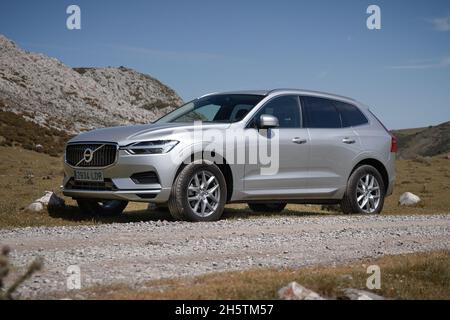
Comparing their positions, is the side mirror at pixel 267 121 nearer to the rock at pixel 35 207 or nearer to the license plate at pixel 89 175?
the license plate at pixel 89 175

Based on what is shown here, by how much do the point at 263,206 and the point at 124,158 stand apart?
449cm

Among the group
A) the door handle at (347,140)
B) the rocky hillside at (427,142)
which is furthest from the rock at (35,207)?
the rocky hillside at (427,142)

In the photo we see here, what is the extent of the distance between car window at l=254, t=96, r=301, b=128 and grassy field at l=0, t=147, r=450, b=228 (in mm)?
1883

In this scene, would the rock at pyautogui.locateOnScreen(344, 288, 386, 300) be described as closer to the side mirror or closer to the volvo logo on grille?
the side mirror

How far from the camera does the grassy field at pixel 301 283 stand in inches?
184

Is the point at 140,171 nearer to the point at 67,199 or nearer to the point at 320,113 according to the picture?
the point at 320,113

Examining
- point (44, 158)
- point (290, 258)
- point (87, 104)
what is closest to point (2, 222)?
point (290, 258)

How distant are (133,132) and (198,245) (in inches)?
106

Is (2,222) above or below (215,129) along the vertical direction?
below

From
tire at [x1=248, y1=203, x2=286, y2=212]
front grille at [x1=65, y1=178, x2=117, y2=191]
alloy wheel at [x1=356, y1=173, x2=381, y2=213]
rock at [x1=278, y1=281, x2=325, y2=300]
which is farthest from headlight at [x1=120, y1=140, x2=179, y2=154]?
rock at [x1=278, y1=281, x2=325, y2=300]

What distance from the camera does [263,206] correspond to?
509 inches

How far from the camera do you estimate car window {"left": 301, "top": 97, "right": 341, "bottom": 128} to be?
10.9 m

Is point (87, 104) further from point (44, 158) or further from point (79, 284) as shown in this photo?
point (79, 284)

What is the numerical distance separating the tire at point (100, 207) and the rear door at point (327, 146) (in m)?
3.22
